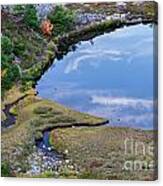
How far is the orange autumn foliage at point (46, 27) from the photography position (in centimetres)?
224

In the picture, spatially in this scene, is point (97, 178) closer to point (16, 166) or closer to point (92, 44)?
point (16, 166)

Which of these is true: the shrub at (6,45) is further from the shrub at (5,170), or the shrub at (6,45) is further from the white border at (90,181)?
the shrub at (5,170)

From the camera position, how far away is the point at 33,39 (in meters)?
2.26

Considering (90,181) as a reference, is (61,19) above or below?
above

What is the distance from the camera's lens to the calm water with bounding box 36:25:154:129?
7.03ft

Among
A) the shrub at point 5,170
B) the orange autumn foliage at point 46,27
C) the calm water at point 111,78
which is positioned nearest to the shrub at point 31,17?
the orange autumn foliage at point 46,27

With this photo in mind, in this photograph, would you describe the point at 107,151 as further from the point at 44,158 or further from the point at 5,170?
the point at 5,170

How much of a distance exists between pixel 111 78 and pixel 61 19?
11.5 inches

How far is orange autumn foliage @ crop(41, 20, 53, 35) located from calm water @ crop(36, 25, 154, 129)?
115mm

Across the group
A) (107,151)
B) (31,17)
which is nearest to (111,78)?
(107,151)

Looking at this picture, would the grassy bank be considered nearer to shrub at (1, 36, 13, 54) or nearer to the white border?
the white border

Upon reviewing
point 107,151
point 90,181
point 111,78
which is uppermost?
point 111,78

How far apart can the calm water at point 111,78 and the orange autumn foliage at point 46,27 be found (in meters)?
0.12

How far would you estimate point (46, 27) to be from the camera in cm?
225
